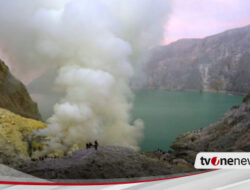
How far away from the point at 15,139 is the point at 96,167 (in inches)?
135

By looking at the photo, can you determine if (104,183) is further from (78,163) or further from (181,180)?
(181,180)

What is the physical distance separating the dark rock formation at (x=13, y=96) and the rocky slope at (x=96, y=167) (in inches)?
330

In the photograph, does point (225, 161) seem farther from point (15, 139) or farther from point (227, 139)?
point (227, 139)

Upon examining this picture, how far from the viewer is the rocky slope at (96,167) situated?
4875 mm

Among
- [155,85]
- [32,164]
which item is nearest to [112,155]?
[32,164]

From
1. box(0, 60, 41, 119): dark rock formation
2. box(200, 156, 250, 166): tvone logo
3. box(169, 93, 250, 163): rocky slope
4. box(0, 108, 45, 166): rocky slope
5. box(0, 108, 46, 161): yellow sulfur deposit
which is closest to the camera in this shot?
box(200, 156, 250, 166): tvone logo

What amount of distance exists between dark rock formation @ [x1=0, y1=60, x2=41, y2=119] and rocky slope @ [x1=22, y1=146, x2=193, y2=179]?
839 centimetres

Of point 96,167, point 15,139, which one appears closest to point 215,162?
point 96,167

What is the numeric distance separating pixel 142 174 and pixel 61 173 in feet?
5.45

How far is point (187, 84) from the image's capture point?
121 meters

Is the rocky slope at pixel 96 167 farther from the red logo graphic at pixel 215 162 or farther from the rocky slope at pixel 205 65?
the rocky slope at pixel 205 65

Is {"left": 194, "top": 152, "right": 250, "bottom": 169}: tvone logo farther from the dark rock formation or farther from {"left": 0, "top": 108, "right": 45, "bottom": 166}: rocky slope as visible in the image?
the dark rock formation

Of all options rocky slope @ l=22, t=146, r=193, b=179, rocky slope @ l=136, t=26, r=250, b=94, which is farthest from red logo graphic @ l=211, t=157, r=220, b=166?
rocky slope @ l=136, t=26, r=250, b=94

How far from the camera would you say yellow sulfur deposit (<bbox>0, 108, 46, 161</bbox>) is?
648 cm
